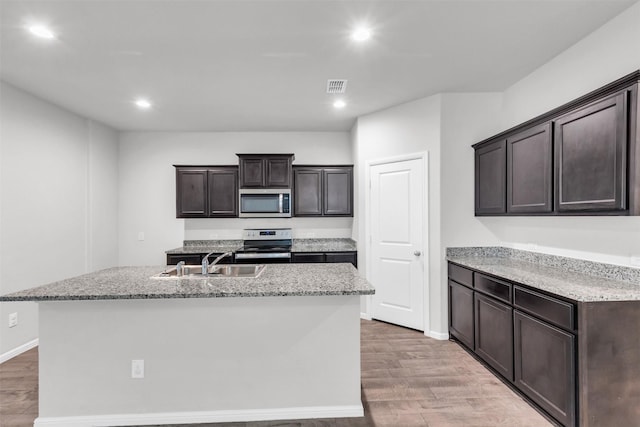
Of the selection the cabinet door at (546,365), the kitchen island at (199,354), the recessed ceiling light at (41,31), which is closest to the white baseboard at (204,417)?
the kitchen island at (199,354)

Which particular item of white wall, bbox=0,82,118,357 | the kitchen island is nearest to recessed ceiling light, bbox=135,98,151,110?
white wall, bbox=0,82,118,357

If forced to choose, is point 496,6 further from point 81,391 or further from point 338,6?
point 81,391

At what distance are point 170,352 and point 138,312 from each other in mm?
348

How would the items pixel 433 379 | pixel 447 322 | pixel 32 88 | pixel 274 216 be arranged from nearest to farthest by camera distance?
pixel 433 379 < pixel 32 88 < pixel 447 322 < pixel 274 216

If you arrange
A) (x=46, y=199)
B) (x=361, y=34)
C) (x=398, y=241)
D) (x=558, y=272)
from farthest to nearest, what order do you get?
(x=398, y=241), (x=46, y=199), (x=558, y=272), (x=361, y=34)

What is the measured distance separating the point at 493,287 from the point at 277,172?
3.18 m

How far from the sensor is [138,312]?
2.11 meters

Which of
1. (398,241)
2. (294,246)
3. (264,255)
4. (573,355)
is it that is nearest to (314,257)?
(294,246)

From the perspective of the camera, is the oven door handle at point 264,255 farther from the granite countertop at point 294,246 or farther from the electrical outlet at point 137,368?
the electrical outlet at point 137,368

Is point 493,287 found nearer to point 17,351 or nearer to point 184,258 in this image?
point 184,258

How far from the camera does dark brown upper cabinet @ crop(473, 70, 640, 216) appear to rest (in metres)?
1.86

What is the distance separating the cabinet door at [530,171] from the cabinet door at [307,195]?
2574 mm

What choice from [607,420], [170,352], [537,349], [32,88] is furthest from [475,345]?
[32,88]

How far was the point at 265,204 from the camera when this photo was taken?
4.65 meters
